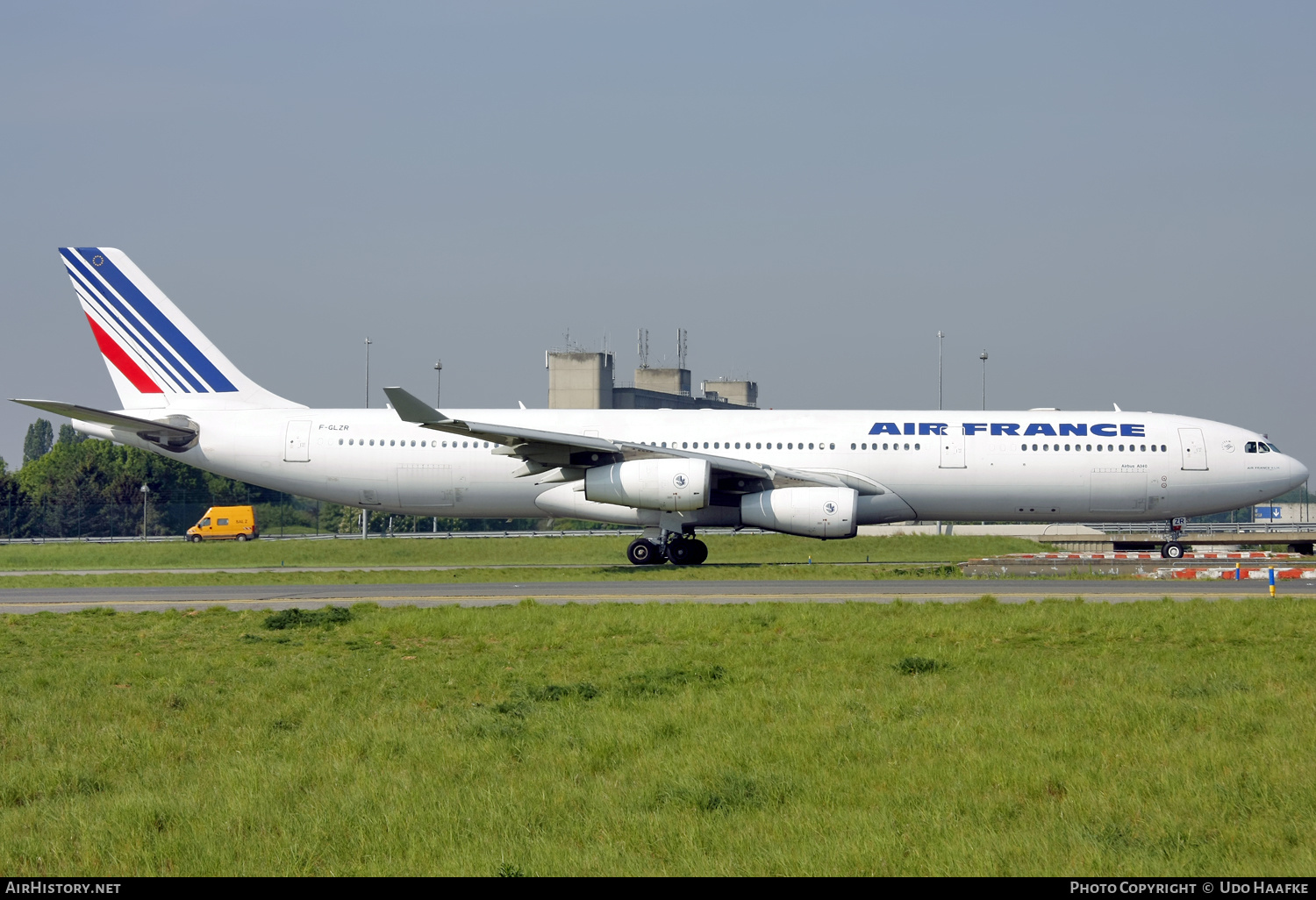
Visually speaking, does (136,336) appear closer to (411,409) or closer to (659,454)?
(411,409)

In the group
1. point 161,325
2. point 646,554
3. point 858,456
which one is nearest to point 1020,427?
point 858,456

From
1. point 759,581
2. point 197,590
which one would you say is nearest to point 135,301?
point 197,590

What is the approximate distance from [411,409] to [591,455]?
4.91 m

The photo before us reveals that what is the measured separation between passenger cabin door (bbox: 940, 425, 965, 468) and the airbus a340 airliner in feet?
0.11

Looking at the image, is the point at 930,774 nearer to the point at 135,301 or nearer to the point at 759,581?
the point at 759,581

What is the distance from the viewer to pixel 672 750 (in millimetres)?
9500

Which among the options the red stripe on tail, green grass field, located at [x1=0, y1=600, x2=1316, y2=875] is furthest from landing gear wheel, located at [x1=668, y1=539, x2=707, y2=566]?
the red stripe on tail

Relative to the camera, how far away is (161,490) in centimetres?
8131

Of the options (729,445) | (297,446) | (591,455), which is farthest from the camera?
(297,446)

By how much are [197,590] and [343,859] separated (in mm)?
19390

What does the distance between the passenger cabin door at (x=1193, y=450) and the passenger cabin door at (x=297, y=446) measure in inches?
929

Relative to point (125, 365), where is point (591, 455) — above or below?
below

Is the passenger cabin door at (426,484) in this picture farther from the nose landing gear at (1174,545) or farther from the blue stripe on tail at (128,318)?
the nose landing gear at (1174,545)

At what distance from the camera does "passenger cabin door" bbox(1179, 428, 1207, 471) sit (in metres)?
30.2
